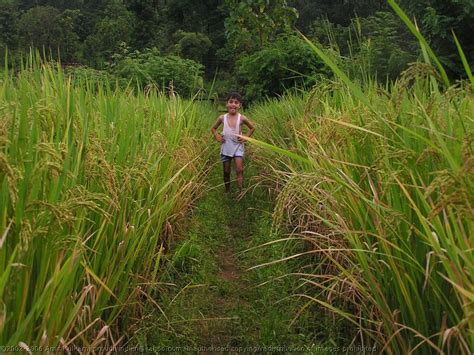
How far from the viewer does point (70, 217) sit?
141 centimetres

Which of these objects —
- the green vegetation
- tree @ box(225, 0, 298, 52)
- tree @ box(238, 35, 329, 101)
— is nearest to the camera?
the green vegetation

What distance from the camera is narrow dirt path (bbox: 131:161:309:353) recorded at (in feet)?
8.86

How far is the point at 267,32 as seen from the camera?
11977mm

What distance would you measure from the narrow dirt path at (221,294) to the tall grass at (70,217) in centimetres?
26

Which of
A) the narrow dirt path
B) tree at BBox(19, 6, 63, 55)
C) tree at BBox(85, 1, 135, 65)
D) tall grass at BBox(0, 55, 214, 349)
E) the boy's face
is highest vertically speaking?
tree at BBox(19, 6, 63, 55)

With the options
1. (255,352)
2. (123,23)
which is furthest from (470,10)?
(123,23)

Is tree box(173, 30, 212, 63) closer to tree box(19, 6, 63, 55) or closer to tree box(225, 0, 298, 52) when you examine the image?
tree box(225, 0, 298, 52)

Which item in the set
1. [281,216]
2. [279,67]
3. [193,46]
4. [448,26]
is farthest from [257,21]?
[281,216]

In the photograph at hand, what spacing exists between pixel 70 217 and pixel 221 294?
2167 millimetres

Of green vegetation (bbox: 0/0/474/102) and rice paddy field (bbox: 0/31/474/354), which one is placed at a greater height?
green vegetation (bbox: 0/0/474/102)

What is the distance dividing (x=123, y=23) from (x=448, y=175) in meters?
25.2

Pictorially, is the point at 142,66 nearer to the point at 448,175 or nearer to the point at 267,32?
the point at 267,32

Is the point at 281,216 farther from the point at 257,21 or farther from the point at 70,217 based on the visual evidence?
the point at 257,21

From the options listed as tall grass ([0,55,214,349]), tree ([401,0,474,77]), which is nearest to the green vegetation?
tree ([401,0,474,77])
